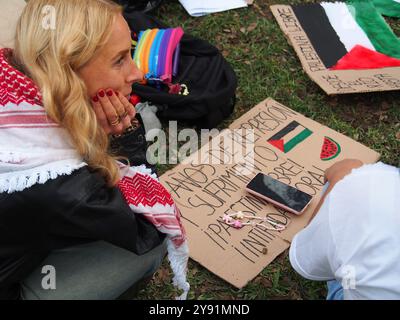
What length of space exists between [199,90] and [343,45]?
1.02 metres

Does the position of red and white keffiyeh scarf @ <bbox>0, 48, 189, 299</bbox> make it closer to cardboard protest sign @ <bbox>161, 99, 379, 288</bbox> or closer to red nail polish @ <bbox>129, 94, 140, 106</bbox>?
cardboard protest sign @ <bbox>161, 99, 379, 288</bbox>

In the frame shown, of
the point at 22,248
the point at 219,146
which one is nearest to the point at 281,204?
the point at 219,146

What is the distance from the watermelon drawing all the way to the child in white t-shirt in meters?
1.11

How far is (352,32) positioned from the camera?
3102 mm

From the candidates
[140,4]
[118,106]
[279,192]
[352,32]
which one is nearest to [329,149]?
[279,192]

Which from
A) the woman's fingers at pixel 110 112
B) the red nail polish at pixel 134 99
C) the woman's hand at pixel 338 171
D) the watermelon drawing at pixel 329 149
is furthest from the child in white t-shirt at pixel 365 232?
the red nail polish at pixel 134 99

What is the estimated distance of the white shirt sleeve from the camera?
1.30 metres

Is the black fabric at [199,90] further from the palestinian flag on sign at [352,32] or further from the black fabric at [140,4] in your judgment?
the palestinian flag on sign at [352,32]

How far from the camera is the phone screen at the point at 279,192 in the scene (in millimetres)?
2121

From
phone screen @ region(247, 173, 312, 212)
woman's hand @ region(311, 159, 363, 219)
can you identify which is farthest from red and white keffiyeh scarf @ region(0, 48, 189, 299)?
phone screen @ region(247, 173, 312, 212)

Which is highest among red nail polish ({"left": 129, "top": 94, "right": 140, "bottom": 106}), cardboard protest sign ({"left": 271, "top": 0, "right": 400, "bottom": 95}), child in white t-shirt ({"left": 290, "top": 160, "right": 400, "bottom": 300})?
child in white t-shirt ({"left": 290, "top": 160, "right": 400, "bottom": 300})

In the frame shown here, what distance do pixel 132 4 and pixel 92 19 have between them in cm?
194

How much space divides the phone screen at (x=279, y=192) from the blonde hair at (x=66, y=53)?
40.6 inches

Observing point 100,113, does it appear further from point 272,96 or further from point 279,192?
point 272,96
